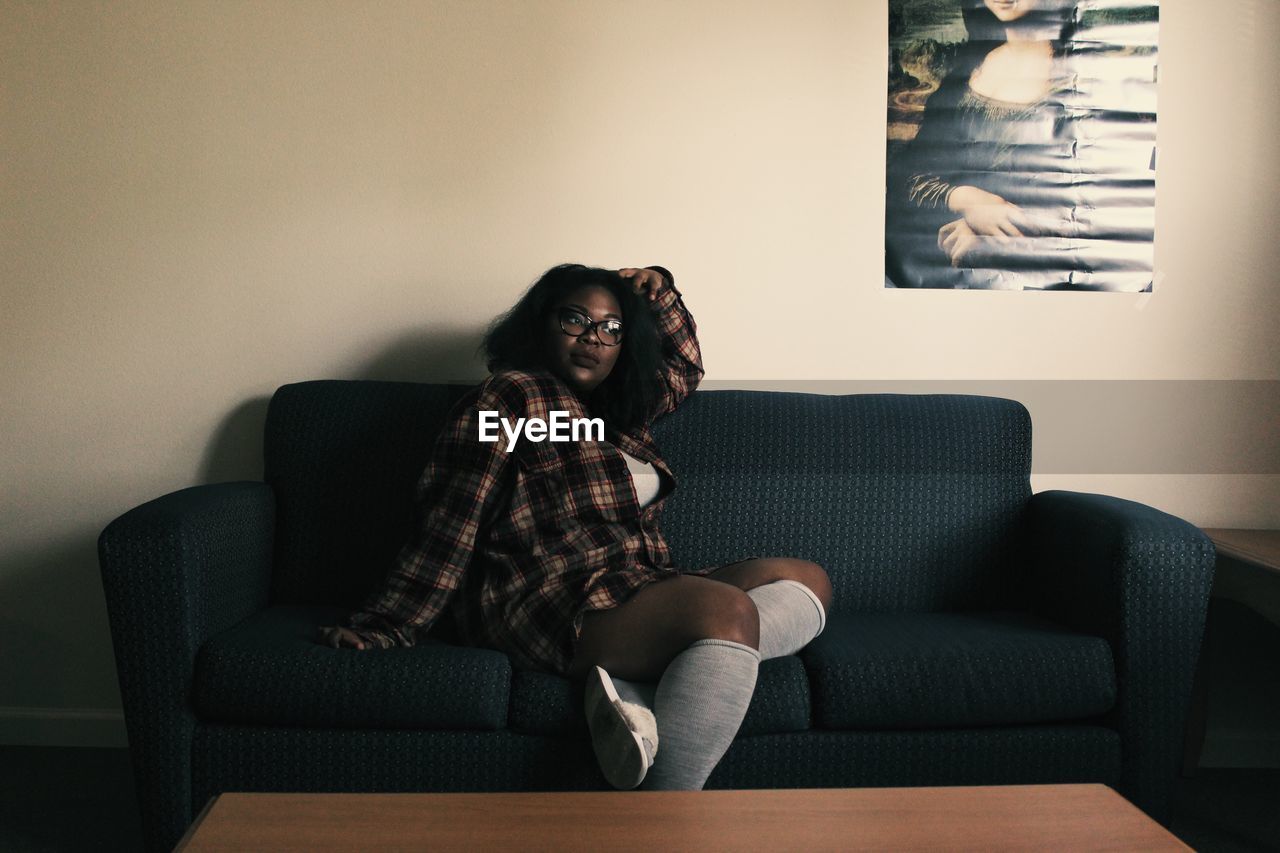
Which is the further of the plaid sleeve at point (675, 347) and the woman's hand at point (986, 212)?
the woman's hand at point (986, 212)

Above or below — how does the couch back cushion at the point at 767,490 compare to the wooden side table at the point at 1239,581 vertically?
above

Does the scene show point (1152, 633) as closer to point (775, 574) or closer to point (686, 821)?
point (775, 574)

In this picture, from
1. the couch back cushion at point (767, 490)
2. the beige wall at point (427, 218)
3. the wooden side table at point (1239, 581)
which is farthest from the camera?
the beige wall at point (427, 218)

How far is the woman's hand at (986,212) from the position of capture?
7.27 feet

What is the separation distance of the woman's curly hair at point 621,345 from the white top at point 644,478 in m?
0.08

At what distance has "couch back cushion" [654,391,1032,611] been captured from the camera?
6.34ft

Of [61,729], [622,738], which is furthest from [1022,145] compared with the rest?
[61,729]

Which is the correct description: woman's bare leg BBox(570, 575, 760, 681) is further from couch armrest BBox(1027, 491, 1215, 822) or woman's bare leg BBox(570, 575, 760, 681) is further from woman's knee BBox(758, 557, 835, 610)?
couch armrest BBox(1027, 491, 1215, 822)

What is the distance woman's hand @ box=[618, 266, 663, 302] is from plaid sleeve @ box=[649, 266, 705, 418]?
0.04 ft

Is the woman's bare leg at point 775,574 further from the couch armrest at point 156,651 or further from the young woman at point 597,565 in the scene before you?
the couch armrest at point 156,651

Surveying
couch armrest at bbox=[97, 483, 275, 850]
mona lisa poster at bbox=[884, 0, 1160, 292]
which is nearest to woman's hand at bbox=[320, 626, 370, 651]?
couch armrest at bbox=[97, 483, 275, 850]

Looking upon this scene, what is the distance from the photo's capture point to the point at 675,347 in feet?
6.48

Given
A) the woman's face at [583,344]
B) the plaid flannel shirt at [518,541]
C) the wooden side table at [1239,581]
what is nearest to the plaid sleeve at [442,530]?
the plaid flannel shirt at [518,541]

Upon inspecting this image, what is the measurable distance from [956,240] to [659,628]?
4.32 ft
